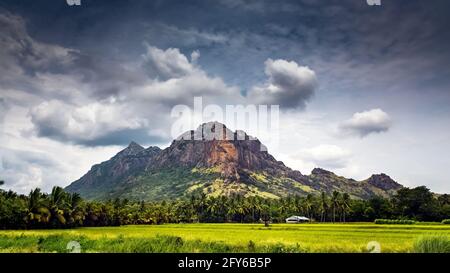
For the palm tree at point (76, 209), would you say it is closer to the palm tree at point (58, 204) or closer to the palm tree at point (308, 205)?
the palm tree at point (58, 204)

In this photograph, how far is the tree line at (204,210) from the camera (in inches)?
1754

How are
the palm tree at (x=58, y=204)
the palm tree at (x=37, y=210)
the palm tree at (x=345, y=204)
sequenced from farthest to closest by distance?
the palm tree at (x=345, y=204)
the palm tree at (x=58, y=204)
the palm tree at (x=37, y=210)

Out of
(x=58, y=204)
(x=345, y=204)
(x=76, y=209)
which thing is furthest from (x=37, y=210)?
(x=345, y=204)

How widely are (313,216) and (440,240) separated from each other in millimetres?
91992

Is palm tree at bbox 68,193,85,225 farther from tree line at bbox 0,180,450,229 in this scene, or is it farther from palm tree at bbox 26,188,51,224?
palm tree at bbox 26,188,51,224

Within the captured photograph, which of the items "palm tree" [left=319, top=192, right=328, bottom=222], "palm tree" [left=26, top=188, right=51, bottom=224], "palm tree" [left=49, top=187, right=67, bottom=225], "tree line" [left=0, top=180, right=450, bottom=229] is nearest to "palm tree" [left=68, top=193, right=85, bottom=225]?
"tree line" [left=0, top=180, right=450, bottom=229]

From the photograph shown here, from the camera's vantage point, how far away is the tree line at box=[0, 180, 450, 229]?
44.6 meters

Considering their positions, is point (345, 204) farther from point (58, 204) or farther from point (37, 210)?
point (37, 210)

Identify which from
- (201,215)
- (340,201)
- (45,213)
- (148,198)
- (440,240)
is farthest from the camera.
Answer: (148,198)

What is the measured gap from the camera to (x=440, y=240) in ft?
27.9

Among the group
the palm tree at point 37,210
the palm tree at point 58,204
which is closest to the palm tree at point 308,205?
the palm tree at point 58,204
